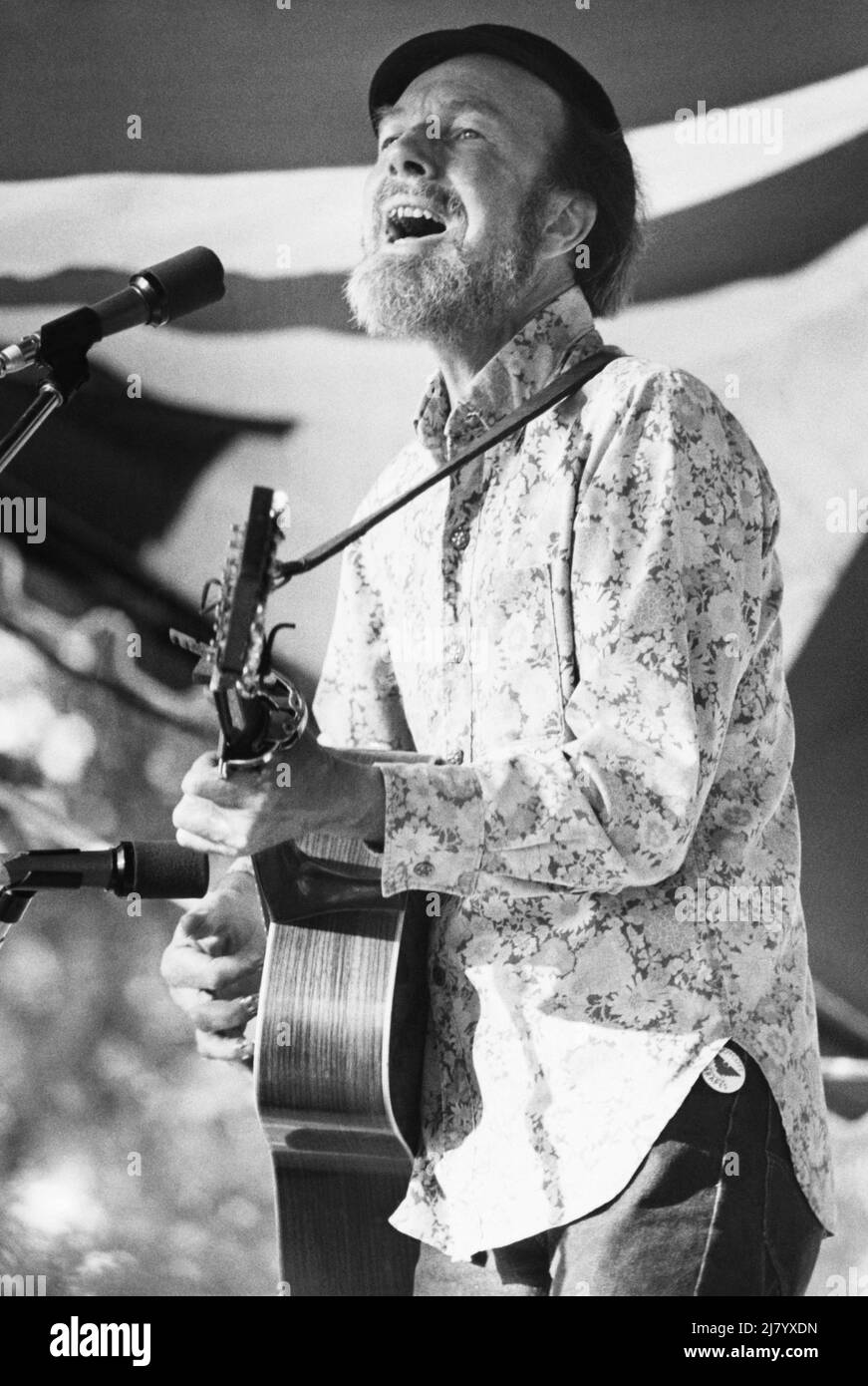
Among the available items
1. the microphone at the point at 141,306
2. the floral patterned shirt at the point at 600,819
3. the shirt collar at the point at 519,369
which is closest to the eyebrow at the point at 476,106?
the shirt collar at the point at 519,369

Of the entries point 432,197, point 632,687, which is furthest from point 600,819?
point 432,197

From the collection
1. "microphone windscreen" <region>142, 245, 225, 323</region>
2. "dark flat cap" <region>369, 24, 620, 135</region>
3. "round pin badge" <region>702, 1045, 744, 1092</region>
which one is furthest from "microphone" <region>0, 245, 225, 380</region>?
"round pin badge" <region>702, 1045, 744, 1092</region>

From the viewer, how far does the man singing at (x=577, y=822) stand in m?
1.60

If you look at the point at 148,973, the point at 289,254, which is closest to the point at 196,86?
the point at 289,254

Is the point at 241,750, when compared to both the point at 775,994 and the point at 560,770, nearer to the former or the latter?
the point at 560,770

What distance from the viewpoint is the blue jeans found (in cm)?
162

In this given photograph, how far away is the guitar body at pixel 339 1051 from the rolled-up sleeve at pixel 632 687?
0.66 ft

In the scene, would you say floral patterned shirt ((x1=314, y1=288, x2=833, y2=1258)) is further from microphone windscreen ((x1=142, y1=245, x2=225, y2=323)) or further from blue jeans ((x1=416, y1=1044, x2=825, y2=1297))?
microphone windscreen ((x1=142, y1=245, x2=225, y2=323))

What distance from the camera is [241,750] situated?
4.60ft

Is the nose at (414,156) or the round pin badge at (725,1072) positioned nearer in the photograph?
the round pin badge at (725,1072)

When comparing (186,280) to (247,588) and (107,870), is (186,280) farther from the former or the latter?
(107,870)

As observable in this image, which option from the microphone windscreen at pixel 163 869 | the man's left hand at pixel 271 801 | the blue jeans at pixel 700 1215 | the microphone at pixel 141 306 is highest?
the microphone at pixel 141 306

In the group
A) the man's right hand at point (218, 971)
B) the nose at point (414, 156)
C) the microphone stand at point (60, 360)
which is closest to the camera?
the microphone stand at point (60, 360)

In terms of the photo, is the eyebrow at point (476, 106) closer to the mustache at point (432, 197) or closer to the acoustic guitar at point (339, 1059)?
the mustache at point (432, 197)
